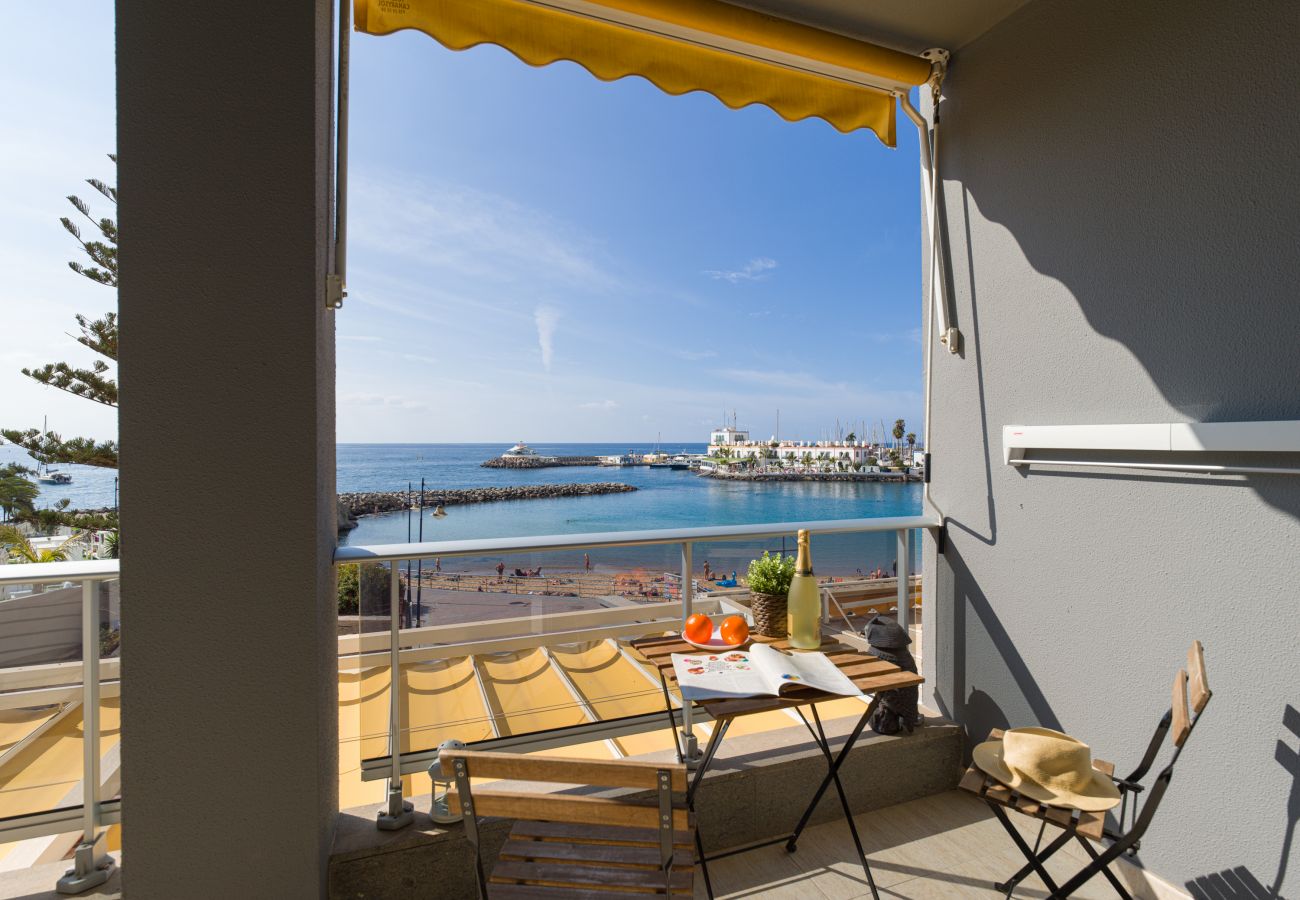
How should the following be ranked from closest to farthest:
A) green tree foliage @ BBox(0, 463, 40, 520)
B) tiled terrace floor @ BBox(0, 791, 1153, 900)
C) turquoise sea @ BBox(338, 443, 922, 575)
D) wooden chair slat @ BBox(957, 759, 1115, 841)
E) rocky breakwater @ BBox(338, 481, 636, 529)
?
wooden chair slat @ BBox(957, 759, 1115, 841)
tiled terrace floor @ BBox(0, 791, 1153, 900)
green tree foliage @ BBox(0, 463, 40, 520)
turquoise sea @ BBox(338, 443, 922, 575)
rocky breakwater @ BBox(338, 481, 636, 529)

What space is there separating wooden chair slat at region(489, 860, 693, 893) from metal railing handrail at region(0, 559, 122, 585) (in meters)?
1.32

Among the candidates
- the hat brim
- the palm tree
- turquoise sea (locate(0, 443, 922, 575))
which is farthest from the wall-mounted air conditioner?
turquoise sea (locate(0, 443, 922, 575))

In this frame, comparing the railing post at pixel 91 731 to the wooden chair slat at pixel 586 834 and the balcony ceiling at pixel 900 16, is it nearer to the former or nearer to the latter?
the wooden chair slat at pixel 586 834

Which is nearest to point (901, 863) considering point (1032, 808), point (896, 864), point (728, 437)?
point (896, 864)

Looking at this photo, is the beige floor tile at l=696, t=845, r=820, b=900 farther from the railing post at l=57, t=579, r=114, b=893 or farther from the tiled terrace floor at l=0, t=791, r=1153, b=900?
the railing post at l=57, t=579, r=114, b=893

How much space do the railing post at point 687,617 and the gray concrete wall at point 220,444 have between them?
1221 mm

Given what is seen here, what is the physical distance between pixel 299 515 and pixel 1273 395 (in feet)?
8.55

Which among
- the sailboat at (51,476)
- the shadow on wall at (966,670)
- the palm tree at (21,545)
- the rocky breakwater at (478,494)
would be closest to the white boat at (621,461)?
the rocky breakwater at (478,494)

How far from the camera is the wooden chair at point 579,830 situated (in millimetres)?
1062

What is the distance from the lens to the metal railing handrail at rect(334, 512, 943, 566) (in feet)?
6.22

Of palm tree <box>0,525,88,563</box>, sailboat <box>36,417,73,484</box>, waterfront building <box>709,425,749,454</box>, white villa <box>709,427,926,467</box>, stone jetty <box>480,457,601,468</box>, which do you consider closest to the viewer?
palm tree <box>0,525,88,563</box>

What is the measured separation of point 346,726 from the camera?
2.15m

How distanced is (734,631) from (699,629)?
11 cm

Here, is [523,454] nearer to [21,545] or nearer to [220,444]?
[21,545]
